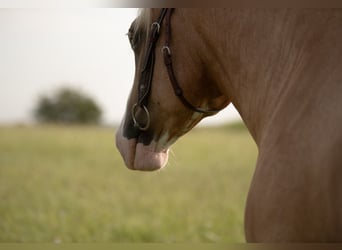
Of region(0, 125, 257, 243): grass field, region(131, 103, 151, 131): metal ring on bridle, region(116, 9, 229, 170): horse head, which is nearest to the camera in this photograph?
region(116, 9, 229, 170): horse head

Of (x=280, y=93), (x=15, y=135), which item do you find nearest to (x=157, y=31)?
(x=280, y=93)

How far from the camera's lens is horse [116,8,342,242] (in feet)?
4.04

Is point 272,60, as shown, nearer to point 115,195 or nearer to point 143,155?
point 143,155

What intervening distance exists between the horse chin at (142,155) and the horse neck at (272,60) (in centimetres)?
40

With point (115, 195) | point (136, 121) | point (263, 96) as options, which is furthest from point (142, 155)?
point (115, 195)

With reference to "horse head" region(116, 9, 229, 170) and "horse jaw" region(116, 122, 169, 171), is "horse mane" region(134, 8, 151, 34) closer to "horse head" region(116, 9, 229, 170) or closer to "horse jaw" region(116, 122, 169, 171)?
"horse head" region(116, 9, 229, 170)

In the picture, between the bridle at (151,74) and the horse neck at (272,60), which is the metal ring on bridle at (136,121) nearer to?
the bridle at (151,74)

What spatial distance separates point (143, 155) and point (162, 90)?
Answer: 0.93 ft

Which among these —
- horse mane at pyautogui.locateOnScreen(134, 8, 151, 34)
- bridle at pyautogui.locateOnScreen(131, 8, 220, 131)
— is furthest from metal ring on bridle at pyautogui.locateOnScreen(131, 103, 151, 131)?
horse mane at pyautogui.locateOnScreen(134, 8, 151, 34)

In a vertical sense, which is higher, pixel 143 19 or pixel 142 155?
pixel 143 19

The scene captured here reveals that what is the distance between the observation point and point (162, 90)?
1838mm

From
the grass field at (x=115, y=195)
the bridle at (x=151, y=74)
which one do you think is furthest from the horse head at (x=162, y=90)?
the grass field at (x=115, y=195)

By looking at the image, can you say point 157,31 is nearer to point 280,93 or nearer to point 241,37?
point 241,37

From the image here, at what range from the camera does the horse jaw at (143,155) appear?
1.97 m
